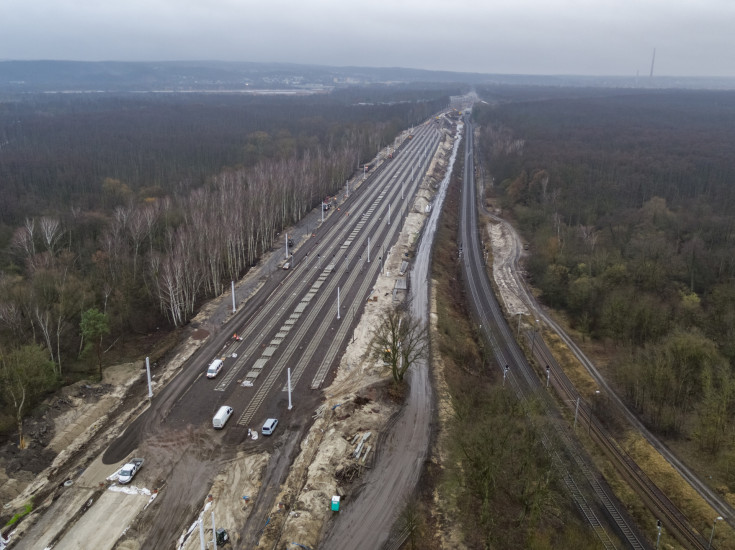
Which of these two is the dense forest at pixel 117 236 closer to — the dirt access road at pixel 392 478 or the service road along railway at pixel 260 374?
the service road along railway at pixel 260 374

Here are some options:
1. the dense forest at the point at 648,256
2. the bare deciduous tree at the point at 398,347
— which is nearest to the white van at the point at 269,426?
the bare deciduous tree at the point at 398,347

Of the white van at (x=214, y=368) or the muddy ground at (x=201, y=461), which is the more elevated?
the white van at (x=214, y=368)

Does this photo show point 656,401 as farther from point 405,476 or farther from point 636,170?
point 636,170

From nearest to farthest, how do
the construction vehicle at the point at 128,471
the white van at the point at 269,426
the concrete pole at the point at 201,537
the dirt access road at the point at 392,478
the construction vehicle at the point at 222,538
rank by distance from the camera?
1. the concrete pole at the point at 201,537
2. the construction vehicle at the point at 222,538
3. the dirt access road at the point at 392,478
4. the construction vehicle at the point at 128,471
5. the white van at the point at 269,426

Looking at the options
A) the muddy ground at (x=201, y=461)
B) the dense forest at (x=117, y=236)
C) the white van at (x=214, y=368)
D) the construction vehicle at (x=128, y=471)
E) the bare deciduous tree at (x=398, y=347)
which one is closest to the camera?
the muddy ground at (x=201, y=461)

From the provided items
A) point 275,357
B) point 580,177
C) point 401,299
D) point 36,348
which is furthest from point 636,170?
point 36,348

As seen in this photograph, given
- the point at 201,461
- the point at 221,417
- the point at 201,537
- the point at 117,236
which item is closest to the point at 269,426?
the point at 221,417

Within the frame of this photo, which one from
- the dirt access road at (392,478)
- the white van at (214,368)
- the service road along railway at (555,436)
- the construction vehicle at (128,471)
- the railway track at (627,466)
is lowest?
the railway track at (627,466)
